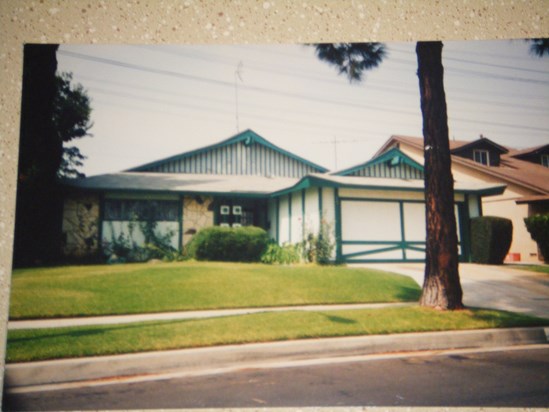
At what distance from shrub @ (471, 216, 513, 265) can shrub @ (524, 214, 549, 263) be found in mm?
180

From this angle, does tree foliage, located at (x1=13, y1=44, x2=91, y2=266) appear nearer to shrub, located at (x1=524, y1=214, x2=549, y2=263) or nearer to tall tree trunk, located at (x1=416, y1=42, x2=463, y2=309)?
tall tree trunk, located at (x1=416, y1=42, x2=463, y2=309)

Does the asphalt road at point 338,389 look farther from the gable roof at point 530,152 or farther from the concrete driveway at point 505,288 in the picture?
the gable roof at point 530,152

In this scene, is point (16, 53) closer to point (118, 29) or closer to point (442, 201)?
point (118, 29)

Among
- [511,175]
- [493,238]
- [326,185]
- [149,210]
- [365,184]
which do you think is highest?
[365,184]

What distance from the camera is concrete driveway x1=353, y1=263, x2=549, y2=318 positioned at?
2.93 metres

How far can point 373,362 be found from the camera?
9.97ft

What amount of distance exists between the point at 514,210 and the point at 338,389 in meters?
2.32

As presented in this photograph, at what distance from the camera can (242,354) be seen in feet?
10.2

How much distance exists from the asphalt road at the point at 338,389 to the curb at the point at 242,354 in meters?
0.16

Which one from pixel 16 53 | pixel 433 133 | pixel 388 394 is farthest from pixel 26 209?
pixel 433 133

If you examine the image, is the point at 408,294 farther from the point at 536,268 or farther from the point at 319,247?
the point at 319,247

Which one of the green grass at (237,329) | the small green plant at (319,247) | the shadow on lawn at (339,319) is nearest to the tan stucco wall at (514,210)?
the green grass at (237,329)

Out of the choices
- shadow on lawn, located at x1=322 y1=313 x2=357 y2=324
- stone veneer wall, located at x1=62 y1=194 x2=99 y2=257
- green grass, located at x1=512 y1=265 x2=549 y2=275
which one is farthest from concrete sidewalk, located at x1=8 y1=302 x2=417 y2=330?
green grass, located at x1=512 y1=265 x2=549 y2=275

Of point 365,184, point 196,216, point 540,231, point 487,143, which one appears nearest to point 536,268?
point 540,231
